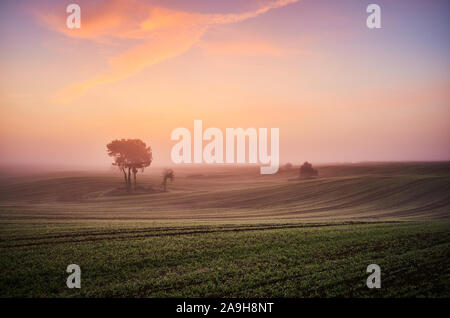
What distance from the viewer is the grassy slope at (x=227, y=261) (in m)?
10.4

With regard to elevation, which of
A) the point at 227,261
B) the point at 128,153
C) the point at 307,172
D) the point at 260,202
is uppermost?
the point at 128,153

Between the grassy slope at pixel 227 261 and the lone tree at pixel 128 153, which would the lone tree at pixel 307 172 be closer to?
the lone tree at pixel 128 153

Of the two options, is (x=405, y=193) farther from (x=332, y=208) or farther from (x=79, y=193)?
(x=79, y=193)

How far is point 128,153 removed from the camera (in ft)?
204

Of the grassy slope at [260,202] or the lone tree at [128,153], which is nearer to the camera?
the grassy slope at [260,202]

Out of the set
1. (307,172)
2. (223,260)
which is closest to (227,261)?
(223,260)

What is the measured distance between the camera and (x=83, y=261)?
43.7ft

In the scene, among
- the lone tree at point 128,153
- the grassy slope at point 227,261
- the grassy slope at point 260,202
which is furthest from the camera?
the lone tree at point 128,153

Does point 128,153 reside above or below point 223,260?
above

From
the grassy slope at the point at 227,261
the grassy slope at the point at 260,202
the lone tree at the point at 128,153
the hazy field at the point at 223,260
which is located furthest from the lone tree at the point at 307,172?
the grassy slope at the point at 227,261

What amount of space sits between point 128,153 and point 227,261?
55330mm

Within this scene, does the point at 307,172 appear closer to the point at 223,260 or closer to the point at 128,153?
the point at 128,153

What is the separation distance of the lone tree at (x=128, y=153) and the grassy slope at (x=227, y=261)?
4399cm

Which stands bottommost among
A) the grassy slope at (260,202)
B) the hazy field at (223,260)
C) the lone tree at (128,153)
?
the grassy slope at (260,202)
